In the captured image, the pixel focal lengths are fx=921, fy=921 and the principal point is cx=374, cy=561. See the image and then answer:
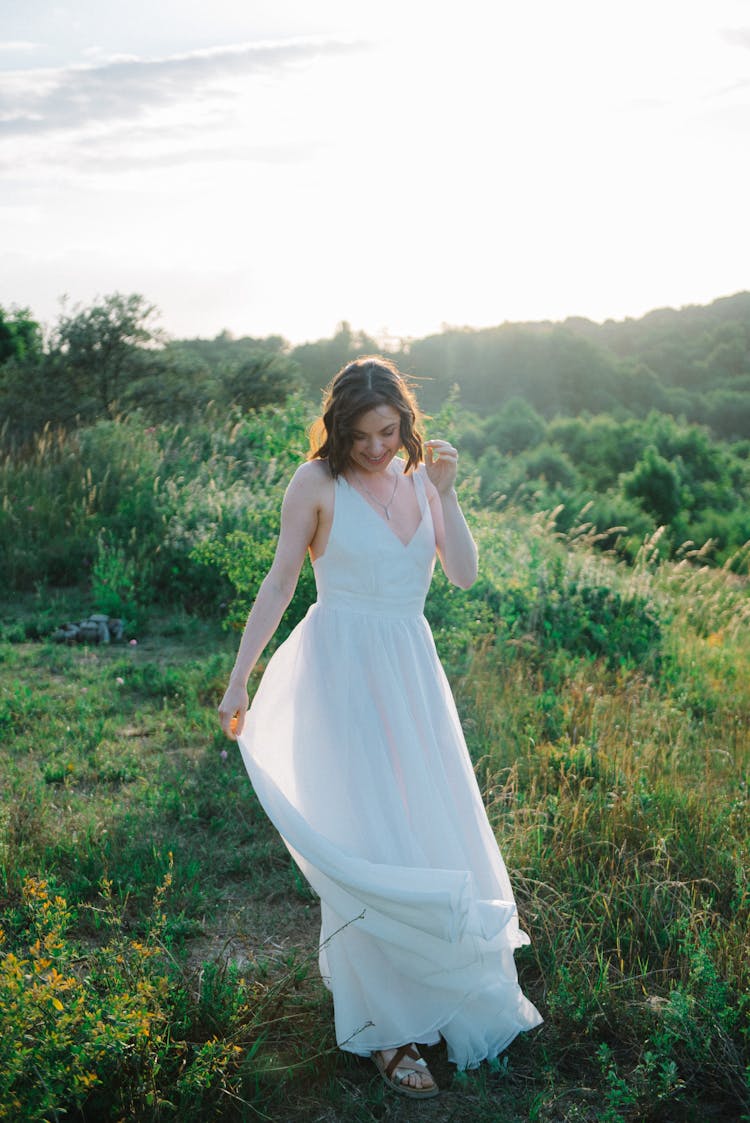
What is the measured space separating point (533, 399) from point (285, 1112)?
3410 cm

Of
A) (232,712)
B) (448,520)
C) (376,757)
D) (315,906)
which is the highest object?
(448,520)

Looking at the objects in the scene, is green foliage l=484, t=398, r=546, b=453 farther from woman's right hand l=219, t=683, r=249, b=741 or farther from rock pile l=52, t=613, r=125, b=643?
woman's right hand l=219, t=683, r=249, b=741

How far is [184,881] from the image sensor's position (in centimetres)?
351

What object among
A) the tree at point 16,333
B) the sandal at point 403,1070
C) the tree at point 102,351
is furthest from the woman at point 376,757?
the tree at point 16,333

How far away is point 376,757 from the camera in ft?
8.22

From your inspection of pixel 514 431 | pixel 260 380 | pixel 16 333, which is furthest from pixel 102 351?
pixel 514 431

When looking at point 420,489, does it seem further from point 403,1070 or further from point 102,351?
point 102,351

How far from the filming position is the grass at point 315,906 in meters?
2.30

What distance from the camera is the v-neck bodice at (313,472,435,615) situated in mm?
2545

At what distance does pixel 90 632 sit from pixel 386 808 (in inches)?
182

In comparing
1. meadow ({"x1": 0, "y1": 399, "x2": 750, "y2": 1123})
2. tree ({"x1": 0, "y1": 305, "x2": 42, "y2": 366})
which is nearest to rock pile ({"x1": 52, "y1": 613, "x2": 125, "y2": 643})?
meadow ({"x1": 0, "y1": 399, "x2": 750, "y2": 1123})

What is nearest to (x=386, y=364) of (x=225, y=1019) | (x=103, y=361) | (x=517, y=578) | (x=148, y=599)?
(x=225, y=1019)

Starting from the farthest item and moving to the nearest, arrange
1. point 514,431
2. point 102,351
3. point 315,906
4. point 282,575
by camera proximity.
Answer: point 514,431, point 102,351, point 315,906, point 282,575

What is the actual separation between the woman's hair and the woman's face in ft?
0.04
